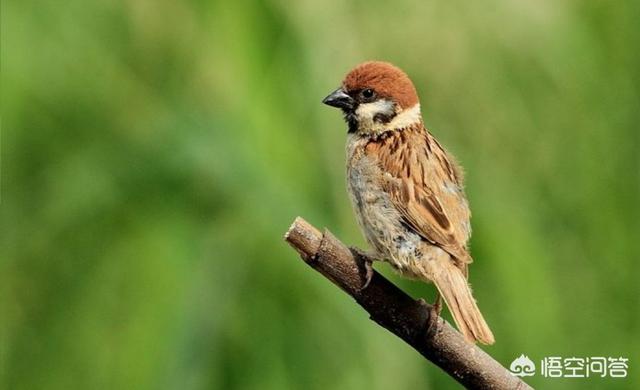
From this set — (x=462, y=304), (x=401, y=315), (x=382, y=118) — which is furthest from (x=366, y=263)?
(x=382, y=118)

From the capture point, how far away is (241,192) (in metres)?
2.97

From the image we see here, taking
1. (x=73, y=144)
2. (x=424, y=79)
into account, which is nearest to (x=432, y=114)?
(x=424, y=79)

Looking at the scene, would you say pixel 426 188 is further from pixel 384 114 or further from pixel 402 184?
pixel 384 114

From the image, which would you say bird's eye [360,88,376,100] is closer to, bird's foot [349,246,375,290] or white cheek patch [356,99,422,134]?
white cheek patch [356,99,422,134]

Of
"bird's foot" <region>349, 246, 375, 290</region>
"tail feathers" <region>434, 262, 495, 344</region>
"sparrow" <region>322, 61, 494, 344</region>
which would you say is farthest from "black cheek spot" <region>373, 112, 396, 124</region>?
"bird's foot" <region>349, 246, 375, 290</region>

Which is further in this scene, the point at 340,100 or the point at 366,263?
the point at 340,100

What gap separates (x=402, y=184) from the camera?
2.57 meters

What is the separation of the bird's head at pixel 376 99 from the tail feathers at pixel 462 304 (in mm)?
338

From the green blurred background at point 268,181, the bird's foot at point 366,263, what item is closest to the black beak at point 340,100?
the green blurred background at point 268,181

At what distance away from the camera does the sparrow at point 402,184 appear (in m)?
2.43

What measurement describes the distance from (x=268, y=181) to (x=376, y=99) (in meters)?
0.41

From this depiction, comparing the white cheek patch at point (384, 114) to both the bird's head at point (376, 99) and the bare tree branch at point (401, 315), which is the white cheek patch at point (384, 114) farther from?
the bare tree branch at point (401, 315)

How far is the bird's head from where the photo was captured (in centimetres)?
250

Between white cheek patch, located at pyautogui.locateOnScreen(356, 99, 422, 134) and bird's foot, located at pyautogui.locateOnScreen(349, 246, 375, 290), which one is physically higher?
white cheek patch, located at pyautogui.locateOnScreen(356, 99, 422, 134)
